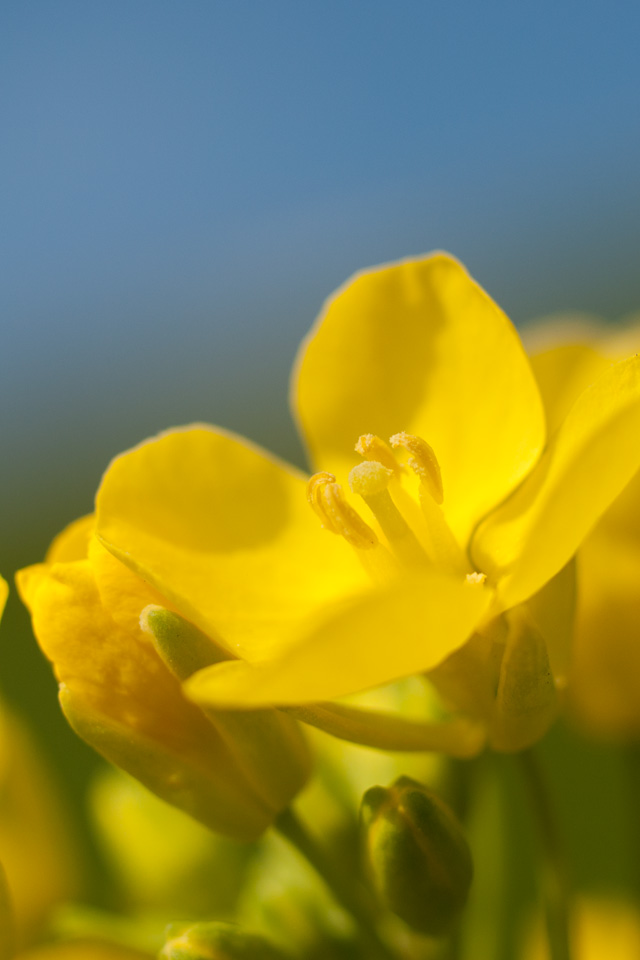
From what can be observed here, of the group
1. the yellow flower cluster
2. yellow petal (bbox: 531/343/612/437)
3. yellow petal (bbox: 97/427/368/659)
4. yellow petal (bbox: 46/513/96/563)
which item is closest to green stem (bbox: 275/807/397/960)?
the yellow flower cluster

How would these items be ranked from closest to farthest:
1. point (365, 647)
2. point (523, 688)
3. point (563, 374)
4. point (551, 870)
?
point (365, 647), point (523, 688), point (551, 870), point (563, 374)

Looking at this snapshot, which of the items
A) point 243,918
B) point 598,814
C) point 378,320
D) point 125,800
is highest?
point 378,320

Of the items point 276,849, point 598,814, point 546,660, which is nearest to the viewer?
point 546,660

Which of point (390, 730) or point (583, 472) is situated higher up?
point (583, 472)

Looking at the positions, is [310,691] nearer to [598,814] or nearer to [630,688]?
[630,688]

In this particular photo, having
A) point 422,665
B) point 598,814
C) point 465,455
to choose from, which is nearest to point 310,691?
A: point 422,665

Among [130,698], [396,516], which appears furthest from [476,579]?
[130,698]

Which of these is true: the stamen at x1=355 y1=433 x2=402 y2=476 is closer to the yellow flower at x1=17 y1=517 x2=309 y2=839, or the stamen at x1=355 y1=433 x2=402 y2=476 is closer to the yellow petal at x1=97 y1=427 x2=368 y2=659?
the yellow petal at x1=97 y1=427 x2=368 y2=659

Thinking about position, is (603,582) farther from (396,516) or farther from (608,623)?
(396,516)
